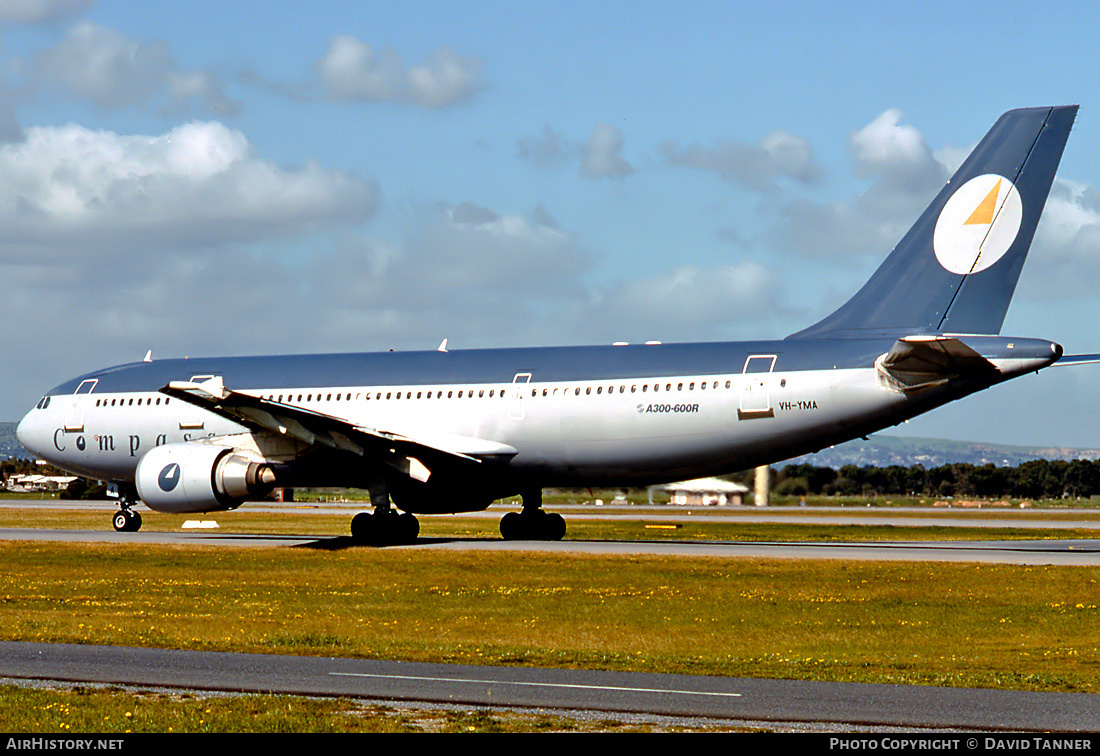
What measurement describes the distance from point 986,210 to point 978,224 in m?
0.33

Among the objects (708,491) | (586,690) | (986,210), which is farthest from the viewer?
(708,491)

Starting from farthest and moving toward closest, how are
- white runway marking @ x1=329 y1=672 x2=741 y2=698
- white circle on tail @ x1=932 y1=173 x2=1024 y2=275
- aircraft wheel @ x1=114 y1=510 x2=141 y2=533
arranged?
1. aircraft wheel @ x1=114 y1=510 x2=141 y2=533
2. white circle on tail @ x1=932 y1=173 x2=1024 y2=275
3. white runway marking @ x1=329 y1=672 x2=741 y2=698

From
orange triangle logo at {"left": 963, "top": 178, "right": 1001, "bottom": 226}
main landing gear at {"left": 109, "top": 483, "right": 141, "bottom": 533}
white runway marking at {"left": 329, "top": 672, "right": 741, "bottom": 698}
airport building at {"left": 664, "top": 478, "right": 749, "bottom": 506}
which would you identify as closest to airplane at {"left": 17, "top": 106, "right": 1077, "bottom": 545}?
orange triangle logo at {"left": 963, "top": 178, "right": 1001, "bottom": 226}

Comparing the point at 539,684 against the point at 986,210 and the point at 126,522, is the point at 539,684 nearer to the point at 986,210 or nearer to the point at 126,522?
the point at 986,210

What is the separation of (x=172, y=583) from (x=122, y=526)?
1674 centimetres

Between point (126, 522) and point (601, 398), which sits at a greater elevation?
point (601, 398)

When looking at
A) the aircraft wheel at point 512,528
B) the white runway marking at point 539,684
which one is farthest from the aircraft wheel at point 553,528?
the white runway marking at point 539,684

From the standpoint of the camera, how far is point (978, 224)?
90.9ft

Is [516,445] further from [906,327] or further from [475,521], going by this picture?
[475,521]

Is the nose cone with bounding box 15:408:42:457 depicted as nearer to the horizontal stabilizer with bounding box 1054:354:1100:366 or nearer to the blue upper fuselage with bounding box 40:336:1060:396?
the blue upper fuselage with bounding box 40:336:1060:396

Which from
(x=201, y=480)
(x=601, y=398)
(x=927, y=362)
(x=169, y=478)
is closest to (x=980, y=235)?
(x=927, y=362)

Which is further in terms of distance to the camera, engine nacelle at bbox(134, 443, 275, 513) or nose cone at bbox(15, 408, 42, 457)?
nose cone at bbox(15, 408, 42, 457)

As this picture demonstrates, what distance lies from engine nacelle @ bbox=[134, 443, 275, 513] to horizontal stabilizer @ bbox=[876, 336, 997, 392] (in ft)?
48.3

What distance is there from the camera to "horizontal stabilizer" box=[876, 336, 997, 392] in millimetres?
25672
